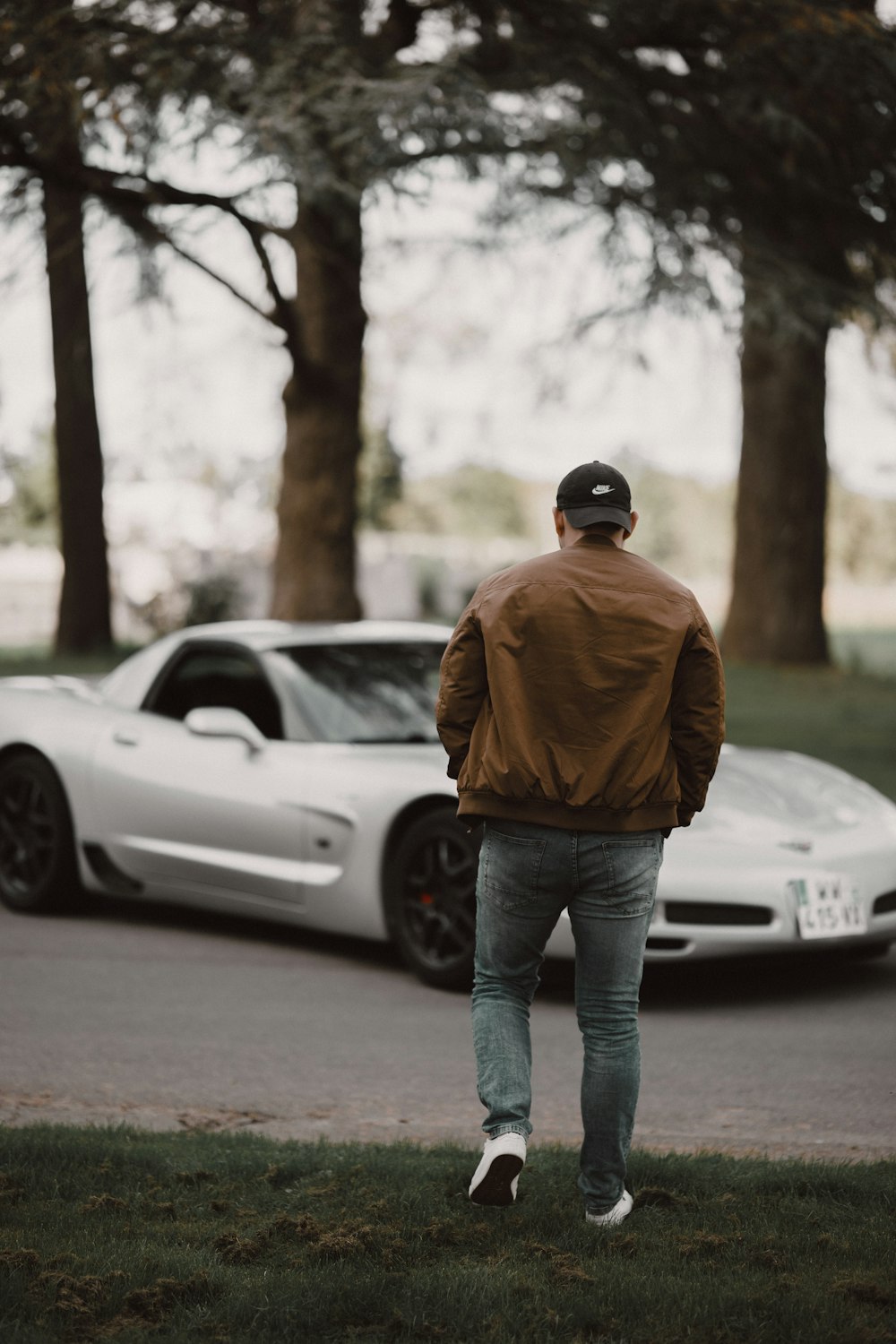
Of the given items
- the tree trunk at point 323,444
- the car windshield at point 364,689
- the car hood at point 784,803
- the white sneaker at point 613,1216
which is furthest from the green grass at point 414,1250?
the tree trunk at point 323,444

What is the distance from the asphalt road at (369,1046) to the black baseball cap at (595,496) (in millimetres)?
1818

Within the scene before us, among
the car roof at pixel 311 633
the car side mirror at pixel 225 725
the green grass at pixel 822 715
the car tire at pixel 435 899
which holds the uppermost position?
the car roof at pixel 311 633

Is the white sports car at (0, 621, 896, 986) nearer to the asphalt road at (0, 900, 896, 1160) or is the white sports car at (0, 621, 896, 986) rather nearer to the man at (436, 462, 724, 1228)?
the asphalt road at (0, 900, 896, 1160)

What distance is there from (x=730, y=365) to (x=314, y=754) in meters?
7.96

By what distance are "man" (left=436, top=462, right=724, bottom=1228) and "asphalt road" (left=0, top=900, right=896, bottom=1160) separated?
933mm

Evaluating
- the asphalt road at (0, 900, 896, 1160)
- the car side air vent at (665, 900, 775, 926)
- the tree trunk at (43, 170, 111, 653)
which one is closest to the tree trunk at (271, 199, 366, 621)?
the asphalt road at (0, 900, 896, 1160)

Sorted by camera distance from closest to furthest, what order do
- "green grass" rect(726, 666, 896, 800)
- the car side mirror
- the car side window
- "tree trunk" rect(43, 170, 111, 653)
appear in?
the car side mirror, the car side window, "green grass" rect(726, 666, 896, 800), "tree trunk" rect(43, 170, 111, 653)

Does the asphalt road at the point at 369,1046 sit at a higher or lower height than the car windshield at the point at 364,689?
lower

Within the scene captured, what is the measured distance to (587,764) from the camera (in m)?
3.85

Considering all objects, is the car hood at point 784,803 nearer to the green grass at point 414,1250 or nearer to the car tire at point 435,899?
the car tire at point 435,899

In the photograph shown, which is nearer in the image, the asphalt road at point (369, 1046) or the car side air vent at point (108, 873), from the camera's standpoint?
the asphalt road at point (369, 1046)

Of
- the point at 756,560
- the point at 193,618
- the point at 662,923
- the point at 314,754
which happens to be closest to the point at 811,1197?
the point at 662,923

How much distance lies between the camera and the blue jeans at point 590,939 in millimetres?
3908

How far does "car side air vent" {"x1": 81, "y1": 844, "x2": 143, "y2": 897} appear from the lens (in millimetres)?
8125
